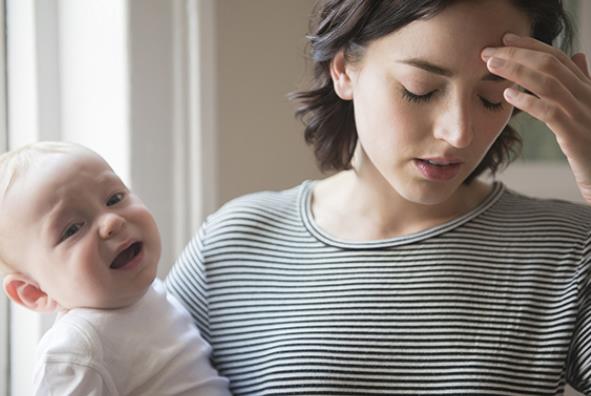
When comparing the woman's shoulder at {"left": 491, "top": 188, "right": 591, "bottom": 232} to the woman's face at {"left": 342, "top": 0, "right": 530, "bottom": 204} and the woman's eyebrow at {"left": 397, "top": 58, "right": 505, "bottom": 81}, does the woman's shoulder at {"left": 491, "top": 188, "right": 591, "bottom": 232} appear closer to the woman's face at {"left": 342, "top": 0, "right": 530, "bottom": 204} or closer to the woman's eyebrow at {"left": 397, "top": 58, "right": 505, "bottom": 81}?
the woman's face at {"left": 342, "top": 0, "right": 530, "bottom": 204}

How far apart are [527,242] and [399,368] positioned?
0.28 meters

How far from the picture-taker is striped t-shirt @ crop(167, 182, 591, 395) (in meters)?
1.12

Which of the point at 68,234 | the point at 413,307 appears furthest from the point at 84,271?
the point at 413,307

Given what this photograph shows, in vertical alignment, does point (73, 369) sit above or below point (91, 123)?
below

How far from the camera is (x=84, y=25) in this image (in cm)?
143

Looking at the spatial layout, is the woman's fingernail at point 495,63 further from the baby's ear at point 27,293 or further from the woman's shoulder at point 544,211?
the baby's ear at point 27,293

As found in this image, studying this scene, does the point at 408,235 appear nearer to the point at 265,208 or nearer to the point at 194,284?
the point at 265,208

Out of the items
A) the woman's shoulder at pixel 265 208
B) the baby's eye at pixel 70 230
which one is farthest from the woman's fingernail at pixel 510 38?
the baby's eye at pixel 70 230

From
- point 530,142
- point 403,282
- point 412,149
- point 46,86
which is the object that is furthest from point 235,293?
point 530,142

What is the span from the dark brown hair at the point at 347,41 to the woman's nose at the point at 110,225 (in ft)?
1.42

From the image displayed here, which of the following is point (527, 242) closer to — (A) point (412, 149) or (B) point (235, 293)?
(A) point (412, 149)

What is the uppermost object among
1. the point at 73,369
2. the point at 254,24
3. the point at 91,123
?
the point at 254,24

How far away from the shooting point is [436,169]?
3.61 feet

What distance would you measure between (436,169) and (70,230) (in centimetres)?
52
